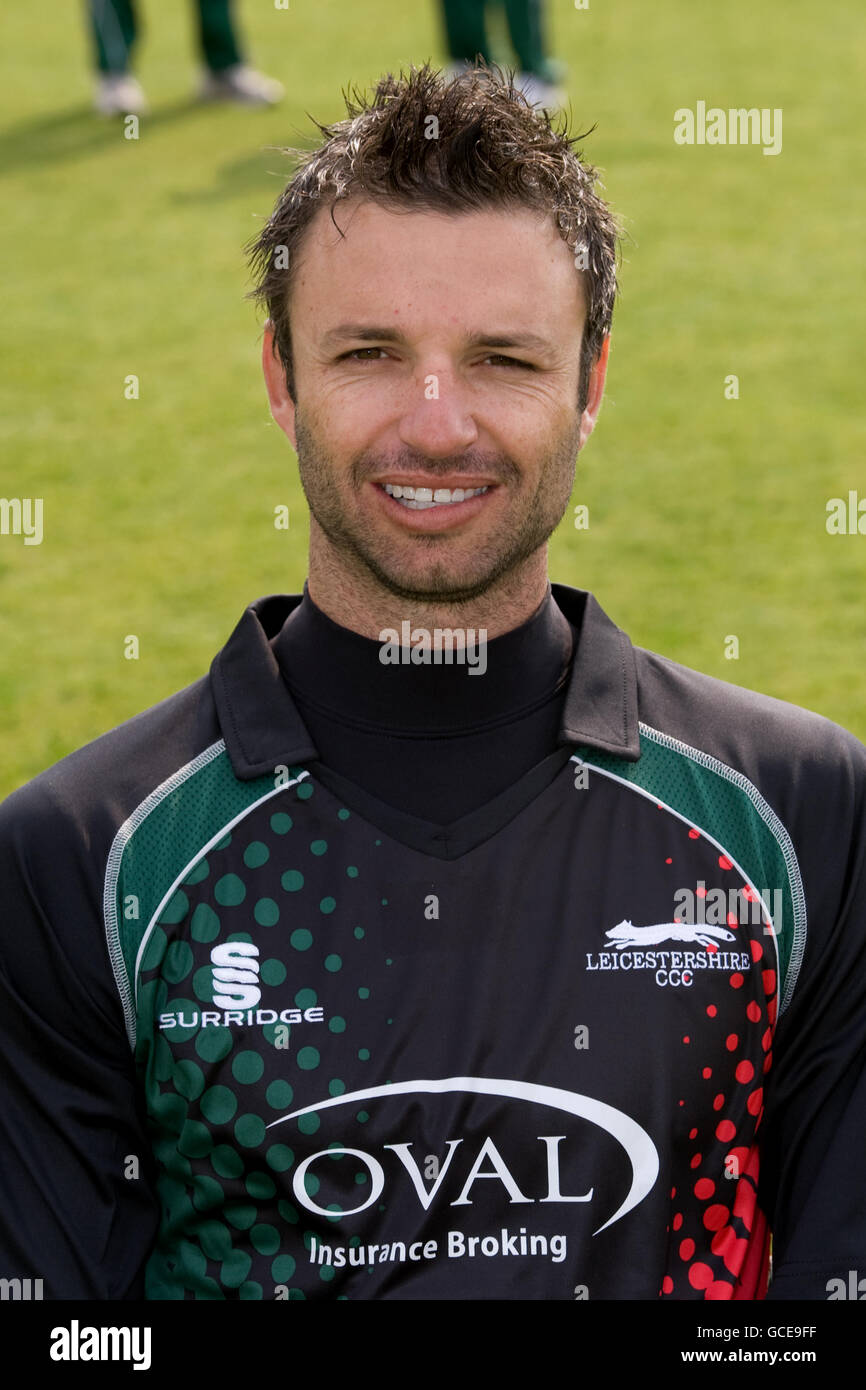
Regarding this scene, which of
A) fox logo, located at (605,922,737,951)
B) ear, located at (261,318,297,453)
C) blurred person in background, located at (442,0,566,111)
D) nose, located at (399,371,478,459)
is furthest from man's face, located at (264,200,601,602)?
blurred person in background, located at (442,0,566,111)

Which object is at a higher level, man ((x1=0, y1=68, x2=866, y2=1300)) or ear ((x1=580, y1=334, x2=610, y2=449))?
ear ((x1=580, y1=334, x2=610, y2=449))

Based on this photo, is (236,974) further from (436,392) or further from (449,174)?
(449,174)

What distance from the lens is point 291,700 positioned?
9.05 feet

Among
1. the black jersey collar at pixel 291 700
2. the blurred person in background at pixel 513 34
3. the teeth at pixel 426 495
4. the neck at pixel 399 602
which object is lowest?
the black jersey collar at pixel 291 700

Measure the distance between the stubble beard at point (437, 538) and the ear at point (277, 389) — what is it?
0.11m

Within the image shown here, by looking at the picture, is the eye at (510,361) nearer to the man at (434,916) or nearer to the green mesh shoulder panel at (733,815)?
the man at (434,916)

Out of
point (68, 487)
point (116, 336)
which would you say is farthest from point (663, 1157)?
point (116, 336)

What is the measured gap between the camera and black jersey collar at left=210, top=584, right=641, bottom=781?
2.68 metres

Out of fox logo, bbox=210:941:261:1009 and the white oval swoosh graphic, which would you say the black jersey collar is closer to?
fox logo, bbox=210:941:261:1009

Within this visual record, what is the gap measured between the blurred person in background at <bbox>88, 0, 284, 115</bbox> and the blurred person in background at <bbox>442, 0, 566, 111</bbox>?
1.56m

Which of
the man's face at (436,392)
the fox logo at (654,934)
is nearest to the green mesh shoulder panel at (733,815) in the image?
the fox logo at (654,934)

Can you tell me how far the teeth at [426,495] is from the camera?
2.59 meters
